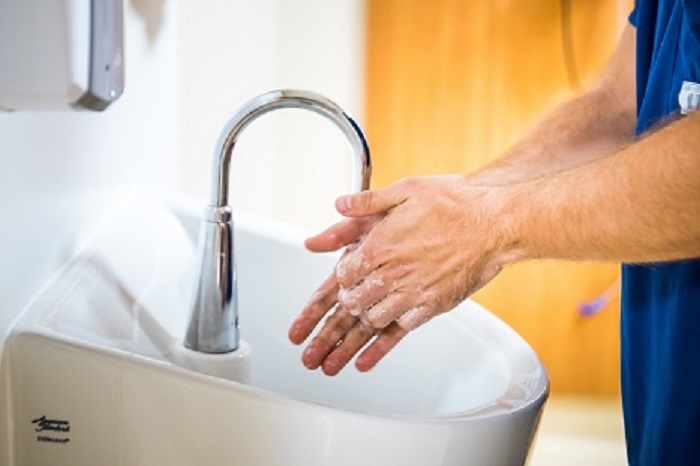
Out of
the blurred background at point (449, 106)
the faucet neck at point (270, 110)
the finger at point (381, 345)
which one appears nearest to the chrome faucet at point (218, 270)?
the faucet neck at point (270, 110)

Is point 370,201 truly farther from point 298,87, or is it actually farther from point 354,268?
point 298,87

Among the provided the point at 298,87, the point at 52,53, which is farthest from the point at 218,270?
the point at 298,87

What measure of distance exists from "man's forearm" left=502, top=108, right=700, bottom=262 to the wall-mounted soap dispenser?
32 centimetres

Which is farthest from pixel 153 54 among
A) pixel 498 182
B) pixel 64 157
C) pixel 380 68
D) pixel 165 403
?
pixel 380 68

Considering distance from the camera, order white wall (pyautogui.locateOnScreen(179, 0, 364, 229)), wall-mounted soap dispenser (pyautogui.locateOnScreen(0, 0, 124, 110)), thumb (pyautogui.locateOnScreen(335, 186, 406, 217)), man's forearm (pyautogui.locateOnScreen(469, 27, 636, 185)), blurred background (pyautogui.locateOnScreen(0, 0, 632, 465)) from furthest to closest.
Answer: blurred background (pyautogui.locateOnScreen(0, 0, 632, 465)) → white wall (pyautogui.locateOnScreen(179, 0, 364, 229)) → man's forearm (pyautogui.locateOnScreen(469, 27, 636, 185)) → thumb (pyautogui.locateOnScreen(335, 186, 406, 217)) → wall-mounted soap dispenser (pyautogui.locateOnScreen(0, 0, 124, 110))

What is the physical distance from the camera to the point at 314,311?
0.83m

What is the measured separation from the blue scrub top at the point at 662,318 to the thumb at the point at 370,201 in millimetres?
244

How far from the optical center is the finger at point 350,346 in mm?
805

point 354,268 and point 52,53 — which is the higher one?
point 52,53

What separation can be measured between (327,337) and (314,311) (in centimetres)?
3

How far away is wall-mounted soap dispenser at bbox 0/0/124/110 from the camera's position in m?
0.56

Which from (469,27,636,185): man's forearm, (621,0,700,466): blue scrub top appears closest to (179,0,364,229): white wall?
(469,27,636,185): man's forearm

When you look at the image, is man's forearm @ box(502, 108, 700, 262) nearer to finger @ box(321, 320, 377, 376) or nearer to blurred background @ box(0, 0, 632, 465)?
finger @ box(321, 320, 377, 376)

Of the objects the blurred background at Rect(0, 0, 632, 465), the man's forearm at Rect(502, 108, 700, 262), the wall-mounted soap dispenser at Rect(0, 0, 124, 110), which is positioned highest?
the wall-mounted soap dispenser at Rect(0, 0, 124, 110)
